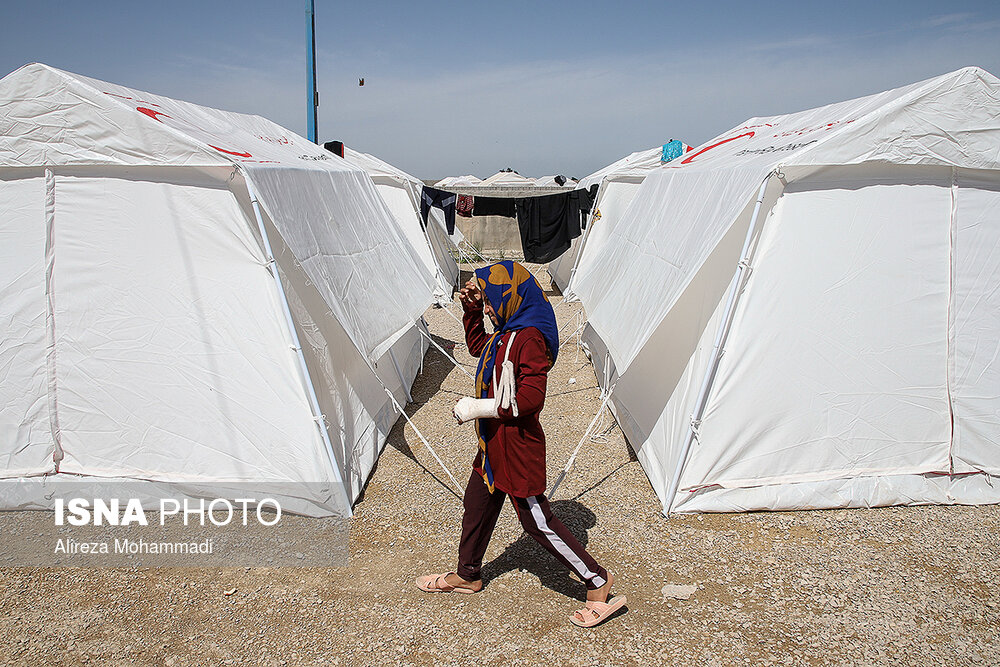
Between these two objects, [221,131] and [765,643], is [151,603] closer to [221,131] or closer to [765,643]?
[765,643]

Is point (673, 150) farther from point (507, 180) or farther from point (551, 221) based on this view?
point (507, 180)

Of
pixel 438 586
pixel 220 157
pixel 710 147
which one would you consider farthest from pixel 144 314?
pixel 710 147

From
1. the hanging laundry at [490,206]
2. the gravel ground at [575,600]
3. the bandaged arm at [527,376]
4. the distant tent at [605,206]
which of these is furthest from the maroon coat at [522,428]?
the hanging laundry at [490,206]

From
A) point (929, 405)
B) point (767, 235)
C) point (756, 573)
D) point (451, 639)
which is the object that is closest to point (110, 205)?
point (451, 639)

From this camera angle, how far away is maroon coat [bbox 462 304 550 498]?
278cm

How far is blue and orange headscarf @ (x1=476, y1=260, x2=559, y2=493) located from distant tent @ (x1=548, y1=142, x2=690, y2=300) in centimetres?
437

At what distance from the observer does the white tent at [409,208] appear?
35.5 feet

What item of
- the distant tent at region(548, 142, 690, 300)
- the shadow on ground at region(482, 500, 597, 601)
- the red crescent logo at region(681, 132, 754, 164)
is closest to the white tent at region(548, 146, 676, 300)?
the distant tent at region(548, 142, 690, 300)

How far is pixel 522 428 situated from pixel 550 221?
10.6 m

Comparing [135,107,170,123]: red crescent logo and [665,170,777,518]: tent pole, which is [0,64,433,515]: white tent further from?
[665,170,777,518]: tent pole

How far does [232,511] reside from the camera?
387 cm

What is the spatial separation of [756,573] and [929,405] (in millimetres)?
1608

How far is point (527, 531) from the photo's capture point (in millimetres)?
2977

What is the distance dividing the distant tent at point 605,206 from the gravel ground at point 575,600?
12.9ft
